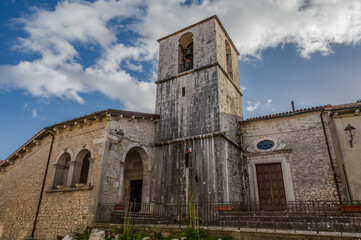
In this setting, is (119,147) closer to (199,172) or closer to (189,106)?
(199,172)

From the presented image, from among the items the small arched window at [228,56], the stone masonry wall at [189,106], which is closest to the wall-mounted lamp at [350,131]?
the stone masonry wall at [189,106]

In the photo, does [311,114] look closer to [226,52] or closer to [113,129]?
[226,52]

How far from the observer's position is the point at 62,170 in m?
12.4

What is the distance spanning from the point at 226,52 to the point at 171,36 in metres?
4.00

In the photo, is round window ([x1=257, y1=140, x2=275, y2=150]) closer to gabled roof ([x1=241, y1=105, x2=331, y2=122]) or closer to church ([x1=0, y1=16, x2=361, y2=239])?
church ([x1=0, y1=16, x2=361, y2=239])

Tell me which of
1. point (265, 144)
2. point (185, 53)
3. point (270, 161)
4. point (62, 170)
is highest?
point (185, 53)

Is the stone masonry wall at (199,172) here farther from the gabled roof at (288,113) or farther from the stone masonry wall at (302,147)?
the gabled roof at (288,113)

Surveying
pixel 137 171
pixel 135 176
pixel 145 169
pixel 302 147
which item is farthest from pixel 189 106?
pixel 302 147

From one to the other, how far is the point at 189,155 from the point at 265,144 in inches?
172

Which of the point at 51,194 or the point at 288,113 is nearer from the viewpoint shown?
the point at 51,194

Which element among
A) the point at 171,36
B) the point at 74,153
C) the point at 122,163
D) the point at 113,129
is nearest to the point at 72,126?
the point at 74,153

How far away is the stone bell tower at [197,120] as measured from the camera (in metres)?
11.4

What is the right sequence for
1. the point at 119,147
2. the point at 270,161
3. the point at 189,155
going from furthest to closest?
the point at 270,161 < the point at 189,155 < the point at 119,147

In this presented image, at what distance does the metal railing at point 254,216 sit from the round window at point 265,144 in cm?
297
